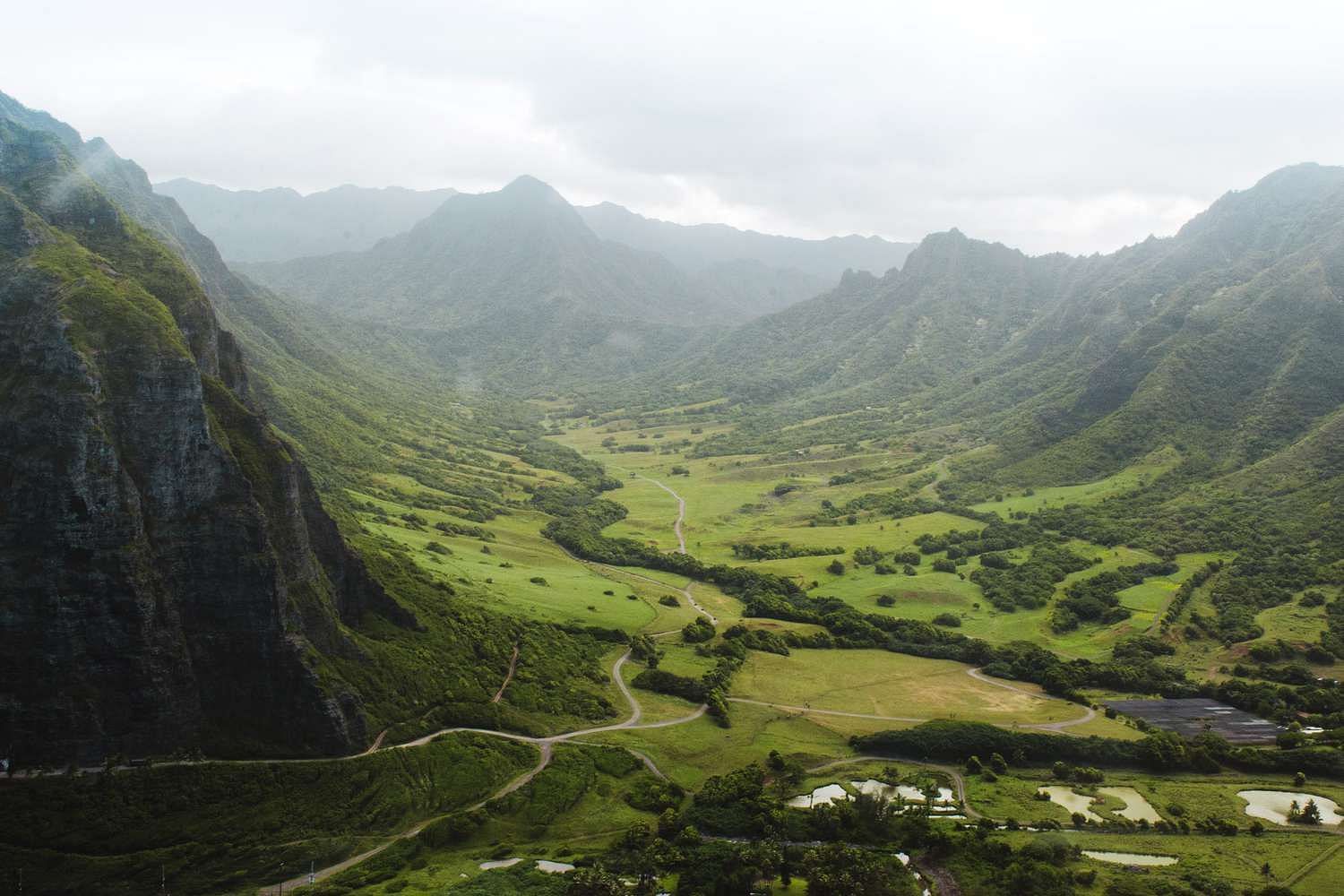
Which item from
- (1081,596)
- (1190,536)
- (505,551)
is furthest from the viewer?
(1190,536)

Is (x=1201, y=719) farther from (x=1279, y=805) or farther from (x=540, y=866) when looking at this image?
(x=540, y=866)

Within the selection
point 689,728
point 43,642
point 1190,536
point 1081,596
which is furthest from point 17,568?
point 1190,536

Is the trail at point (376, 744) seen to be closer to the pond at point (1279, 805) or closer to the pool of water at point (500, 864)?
the pool of water at point (500, 864)

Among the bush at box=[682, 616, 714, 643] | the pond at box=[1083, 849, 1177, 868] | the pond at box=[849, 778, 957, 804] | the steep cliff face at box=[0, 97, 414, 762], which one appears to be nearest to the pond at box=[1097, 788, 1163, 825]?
the pond at box=[1083, 849, 1177, 868]

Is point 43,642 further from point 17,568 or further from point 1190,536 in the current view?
point 1190,536

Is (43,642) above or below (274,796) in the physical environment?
above

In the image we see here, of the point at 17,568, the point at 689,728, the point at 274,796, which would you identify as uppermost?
the point at 17,568
